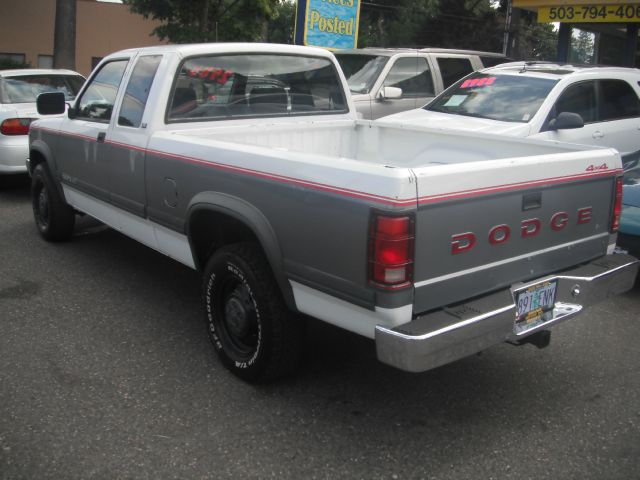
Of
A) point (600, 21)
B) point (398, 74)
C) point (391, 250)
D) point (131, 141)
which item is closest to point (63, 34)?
point (398, 74)

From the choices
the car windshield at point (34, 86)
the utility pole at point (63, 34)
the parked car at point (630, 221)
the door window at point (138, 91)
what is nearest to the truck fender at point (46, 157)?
the door window at point (138, 91)

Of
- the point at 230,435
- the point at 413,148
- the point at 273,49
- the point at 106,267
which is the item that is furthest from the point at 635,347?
the point at 106,267

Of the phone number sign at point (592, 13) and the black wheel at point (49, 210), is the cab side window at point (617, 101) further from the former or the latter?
the phone number sign at point (592, 13)

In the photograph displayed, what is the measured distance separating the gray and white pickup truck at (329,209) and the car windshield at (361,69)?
13.4 feet

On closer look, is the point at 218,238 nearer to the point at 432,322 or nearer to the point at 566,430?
the point at 432,322

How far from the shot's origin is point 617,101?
7836mm

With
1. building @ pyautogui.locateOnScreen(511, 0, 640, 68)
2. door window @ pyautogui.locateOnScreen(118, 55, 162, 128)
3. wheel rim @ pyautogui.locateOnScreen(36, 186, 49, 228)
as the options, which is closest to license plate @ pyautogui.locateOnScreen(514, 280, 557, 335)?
door window @ pyautogui.locateOnScreen(118, 55, 162, 128)

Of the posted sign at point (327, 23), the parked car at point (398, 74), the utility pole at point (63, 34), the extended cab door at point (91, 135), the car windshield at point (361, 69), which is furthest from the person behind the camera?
the utility pole at point (63, 34)

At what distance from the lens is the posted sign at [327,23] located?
11.5 metres

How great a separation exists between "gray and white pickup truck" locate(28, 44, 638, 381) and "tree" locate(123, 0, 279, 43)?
45.0 feet

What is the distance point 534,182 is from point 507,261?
0.39 meters

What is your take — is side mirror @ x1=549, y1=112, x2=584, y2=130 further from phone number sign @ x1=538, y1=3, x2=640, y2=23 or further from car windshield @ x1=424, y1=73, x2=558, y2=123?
phone number sign @ x1=538, y1=3, x2=640, y2=23

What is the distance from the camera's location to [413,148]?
4.89m

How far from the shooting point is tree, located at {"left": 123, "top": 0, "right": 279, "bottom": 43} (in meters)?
18.1
